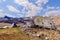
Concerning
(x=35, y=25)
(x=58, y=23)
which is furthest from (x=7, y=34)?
(x=58, y=23)

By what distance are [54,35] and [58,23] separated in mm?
5143

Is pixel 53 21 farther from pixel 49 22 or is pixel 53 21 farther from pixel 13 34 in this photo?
pixel 13 34

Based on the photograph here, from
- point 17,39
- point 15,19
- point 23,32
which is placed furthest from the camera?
point 15,19

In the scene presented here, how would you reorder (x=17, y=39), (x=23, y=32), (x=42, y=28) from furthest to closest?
(x=42, y=28), (x=23, y=32), (x=17, y=39)

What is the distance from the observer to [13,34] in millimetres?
25156

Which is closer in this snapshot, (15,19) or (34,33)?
(34,33)

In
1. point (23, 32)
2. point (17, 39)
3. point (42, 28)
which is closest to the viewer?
point (17, 39)

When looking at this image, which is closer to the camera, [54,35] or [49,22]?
[54,35]

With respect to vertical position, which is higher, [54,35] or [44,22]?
[44,22]

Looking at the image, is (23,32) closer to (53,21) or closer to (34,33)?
(34,33)

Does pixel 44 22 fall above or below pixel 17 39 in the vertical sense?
above

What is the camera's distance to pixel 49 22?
96.7 ft

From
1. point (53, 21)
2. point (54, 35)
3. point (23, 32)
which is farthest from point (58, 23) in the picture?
point (23, 32)

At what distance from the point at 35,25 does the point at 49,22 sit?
2.59 metres
